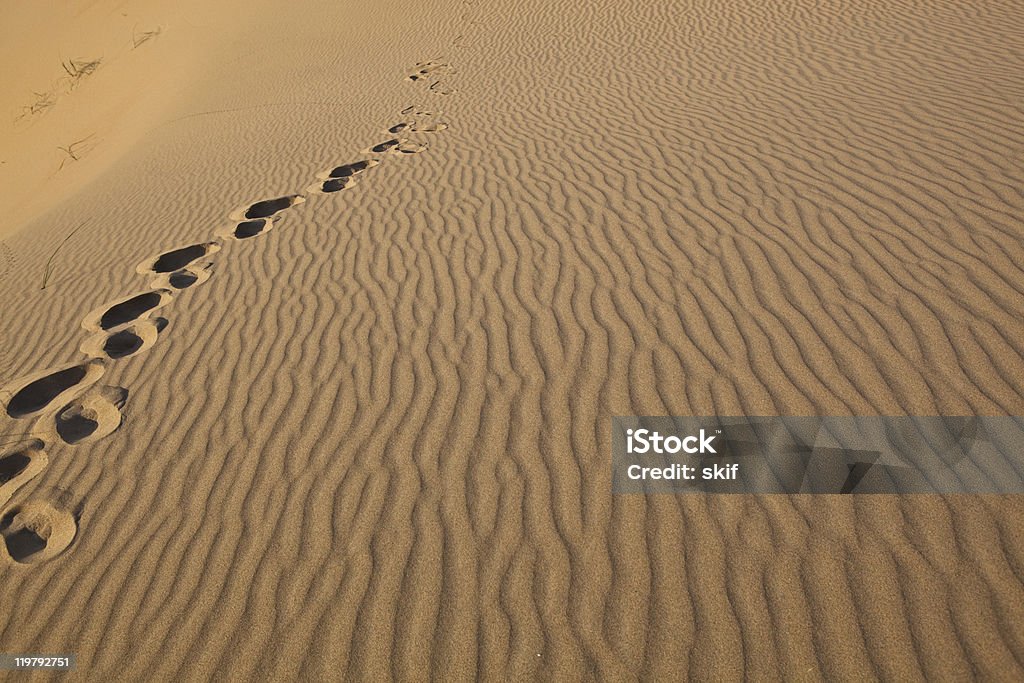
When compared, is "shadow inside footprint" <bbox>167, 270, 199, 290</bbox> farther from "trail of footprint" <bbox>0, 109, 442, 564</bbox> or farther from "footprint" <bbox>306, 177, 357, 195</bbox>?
"footprint" <bbox>306, 177, 357, 195</bbox>

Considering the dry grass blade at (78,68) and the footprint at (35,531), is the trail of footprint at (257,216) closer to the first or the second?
the footprint at (35,531)

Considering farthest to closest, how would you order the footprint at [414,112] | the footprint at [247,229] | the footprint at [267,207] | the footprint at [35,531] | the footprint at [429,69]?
the footprint at [429,69] → the footprint at [414,112] → the footprint at [267,207] → the footprint at [247,229] → the footprint at [35,531]

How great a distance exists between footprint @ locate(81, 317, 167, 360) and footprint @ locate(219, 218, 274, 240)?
1.54 metres

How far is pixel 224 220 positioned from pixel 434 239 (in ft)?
8.53

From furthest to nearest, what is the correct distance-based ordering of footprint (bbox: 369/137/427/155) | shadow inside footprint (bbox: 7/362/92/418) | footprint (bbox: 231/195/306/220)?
footprint (bbox: 369/137/427/155)
footprint (bbox: 231/195/306/220)
shadow inside footprint (bbox: 7/362/92/418)

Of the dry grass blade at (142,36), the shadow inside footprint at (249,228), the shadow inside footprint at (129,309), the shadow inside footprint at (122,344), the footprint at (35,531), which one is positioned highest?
the dry grass blade at (142,36)

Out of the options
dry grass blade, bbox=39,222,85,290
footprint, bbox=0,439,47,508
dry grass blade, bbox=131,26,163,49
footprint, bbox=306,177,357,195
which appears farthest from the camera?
dry grass blade, bbox=131,26,163,49

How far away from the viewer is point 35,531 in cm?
333

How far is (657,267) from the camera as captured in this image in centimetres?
453

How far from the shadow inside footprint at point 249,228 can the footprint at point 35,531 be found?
3.36 meters

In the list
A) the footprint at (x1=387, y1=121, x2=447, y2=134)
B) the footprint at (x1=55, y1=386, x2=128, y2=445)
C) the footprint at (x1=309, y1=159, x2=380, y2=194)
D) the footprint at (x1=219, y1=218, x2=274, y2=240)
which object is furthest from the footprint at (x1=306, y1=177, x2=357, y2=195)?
the footprint at (x1=55, y1=386, x2=128, y2=445)

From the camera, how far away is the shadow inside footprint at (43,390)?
421 cm

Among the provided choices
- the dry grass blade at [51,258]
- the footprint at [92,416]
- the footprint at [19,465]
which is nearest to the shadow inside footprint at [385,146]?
the dry grass blade at [51,258]

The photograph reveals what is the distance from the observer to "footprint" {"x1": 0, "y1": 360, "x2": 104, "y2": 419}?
13.8ft
